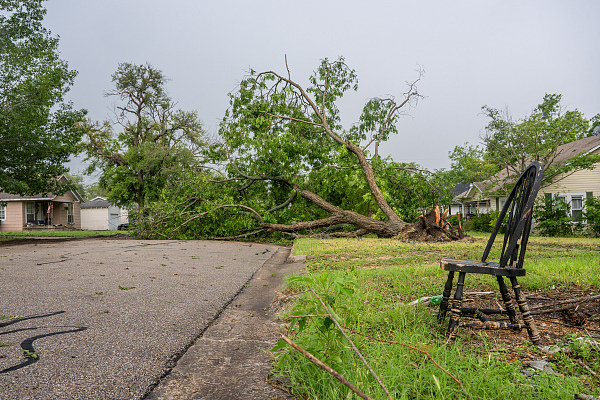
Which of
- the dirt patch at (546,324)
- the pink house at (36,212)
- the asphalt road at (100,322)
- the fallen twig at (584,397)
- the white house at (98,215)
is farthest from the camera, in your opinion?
the white house at (98,215)

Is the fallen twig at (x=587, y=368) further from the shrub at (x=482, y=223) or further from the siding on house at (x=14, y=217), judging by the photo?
the siding on house at (x=14, y=217)

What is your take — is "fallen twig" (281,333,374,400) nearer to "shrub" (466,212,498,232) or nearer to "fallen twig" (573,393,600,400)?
"fallen twig" (573,393,600,400)

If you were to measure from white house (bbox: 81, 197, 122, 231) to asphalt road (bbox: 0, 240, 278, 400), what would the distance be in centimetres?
3693

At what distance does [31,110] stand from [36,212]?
80.1 ft

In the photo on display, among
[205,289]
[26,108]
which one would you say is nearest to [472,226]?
[205,289]

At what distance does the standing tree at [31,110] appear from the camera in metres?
13.1

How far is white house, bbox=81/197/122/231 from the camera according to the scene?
132 feet

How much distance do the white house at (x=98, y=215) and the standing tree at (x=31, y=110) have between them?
25961 mm

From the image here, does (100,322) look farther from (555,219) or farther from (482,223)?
(482,223)

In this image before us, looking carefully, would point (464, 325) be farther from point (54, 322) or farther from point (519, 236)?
point (54, 322)

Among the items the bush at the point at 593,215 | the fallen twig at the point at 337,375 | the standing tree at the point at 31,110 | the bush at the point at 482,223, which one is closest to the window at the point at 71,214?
the standing tree at the point at 31,110

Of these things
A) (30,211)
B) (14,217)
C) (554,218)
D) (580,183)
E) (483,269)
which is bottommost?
(554,218)

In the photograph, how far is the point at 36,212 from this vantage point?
1298 inches

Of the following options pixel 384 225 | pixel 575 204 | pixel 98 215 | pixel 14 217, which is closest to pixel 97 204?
pixel 98 215
